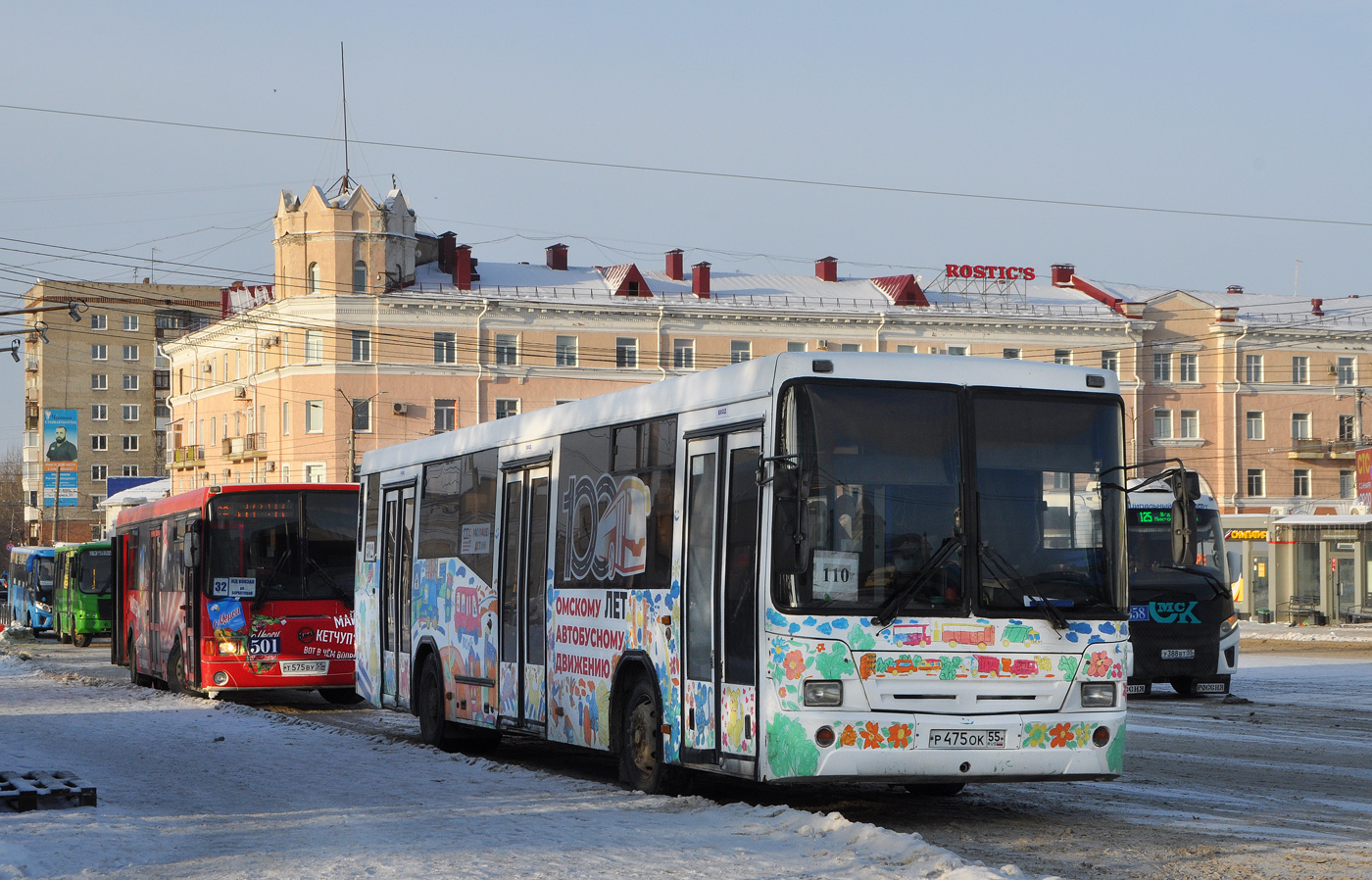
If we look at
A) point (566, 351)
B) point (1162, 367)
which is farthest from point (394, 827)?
point (1162, 367)

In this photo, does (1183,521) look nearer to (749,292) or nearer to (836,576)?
(836,576)

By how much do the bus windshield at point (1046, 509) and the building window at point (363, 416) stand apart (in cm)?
6848

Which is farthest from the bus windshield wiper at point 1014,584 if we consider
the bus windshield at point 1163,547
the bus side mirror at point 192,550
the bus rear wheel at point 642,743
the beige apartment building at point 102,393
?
the beige apartment building at point 102,393

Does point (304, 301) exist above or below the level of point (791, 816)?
above

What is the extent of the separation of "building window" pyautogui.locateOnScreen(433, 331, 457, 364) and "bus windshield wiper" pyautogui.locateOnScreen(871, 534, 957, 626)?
2714 inches

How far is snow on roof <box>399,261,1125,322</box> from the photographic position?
80562mm

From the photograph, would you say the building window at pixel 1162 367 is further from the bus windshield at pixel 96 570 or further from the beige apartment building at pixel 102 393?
the beige apartment building at pixel 102 393

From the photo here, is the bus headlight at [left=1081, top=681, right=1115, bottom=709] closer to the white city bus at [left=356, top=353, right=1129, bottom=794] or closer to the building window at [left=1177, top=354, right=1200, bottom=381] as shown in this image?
the white city bus at [left=356, top=353, right=1129, bottom=794]

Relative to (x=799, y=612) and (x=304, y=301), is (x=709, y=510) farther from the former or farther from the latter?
(x=304, y=301)

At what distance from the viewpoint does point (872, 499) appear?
33.7 ft

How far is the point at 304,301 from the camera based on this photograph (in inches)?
3076

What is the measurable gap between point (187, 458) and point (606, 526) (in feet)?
283

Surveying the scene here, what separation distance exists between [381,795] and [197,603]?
11358 millimetres

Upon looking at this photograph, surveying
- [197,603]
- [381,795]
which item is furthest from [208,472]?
[381,795]
